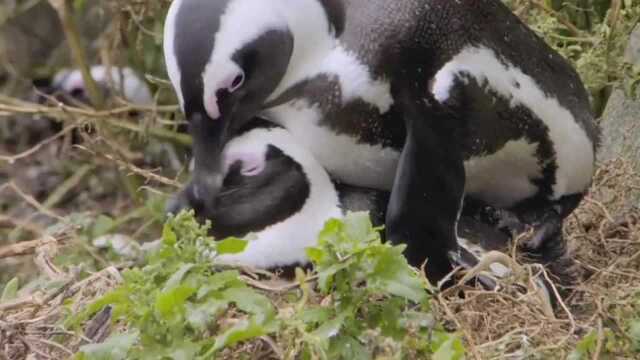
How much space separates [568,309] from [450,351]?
0.33 meters

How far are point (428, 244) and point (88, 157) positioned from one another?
182cm

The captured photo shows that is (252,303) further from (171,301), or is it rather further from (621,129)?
(621,129)

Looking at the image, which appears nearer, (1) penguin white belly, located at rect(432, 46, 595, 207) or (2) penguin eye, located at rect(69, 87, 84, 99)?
(1) penguin white belly, located at rect(432, 46, 595, 207)

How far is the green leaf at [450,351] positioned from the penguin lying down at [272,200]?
0.30 meters

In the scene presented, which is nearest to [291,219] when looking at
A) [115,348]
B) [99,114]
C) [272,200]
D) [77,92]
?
[272,200]

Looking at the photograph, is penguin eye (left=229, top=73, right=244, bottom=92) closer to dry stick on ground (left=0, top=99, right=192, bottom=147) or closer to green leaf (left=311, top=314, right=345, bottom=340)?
green leaf (left=311, top=314, right=345, bottom=340)

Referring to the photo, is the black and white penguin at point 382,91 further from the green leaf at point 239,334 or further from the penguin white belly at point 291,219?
the green leaf at point 239,334

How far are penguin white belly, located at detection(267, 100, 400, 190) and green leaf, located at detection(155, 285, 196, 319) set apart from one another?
12.8 inches

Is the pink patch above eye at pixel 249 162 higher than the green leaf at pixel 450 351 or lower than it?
lower

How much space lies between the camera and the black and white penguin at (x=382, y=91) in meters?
1.41

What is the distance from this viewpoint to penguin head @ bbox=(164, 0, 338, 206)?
4.56 feet

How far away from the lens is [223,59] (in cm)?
139

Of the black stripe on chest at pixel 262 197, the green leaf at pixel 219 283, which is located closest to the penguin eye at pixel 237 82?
the black stripe on chest at pixel 262 197

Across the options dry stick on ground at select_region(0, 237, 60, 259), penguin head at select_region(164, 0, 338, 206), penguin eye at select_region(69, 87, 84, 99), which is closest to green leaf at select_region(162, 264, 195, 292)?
penguin head at select_region(164, 0, 338, 206)
